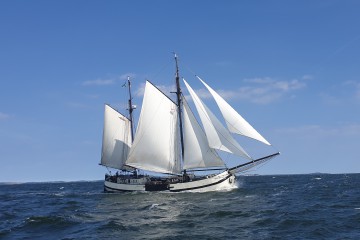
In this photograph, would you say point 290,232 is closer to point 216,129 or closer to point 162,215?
point 162,215

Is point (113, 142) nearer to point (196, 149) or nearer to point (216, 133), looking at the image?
point (196, 149)

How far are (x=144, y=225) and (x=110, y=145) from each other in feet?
138

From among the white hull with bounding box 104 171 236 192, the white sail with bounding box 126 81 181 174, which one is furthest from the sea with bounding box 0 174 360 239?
the white sail with bounding box 126 81 181 174

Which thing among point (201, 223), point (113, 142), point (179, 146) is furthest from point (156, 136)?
point (201, 223)

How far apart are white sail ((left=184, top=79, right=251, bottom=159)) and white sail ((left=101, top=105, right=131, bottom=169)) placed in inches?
738

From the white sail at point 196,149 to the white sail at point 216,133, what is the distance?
188cm

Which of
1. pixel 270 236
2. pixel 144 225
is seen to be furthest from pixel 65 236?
pixel 270 236

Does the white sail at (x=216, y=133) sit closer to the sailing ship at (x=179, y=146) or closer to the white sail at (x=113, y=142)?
the sailing ship at (x=179, y=146)

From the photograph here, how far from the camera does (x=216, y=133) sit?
191 ft

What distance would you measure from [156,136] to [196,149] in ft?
20.1

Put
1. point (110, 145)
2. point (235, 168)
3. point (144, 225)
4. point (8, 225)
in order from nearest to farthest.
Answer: point (144, 225), point (8, 225), point (235, 168), point (110, 145)

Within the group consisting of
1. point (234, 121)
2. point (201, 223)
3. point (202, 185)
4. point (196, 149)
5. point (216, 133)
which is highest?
point (234, 121)

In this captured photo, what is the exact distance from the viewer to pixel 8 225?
34969 mm

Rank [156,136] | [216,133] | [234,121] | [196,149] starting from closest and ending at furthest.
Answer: [234,121], [216,133], [196,149], [156,136]
